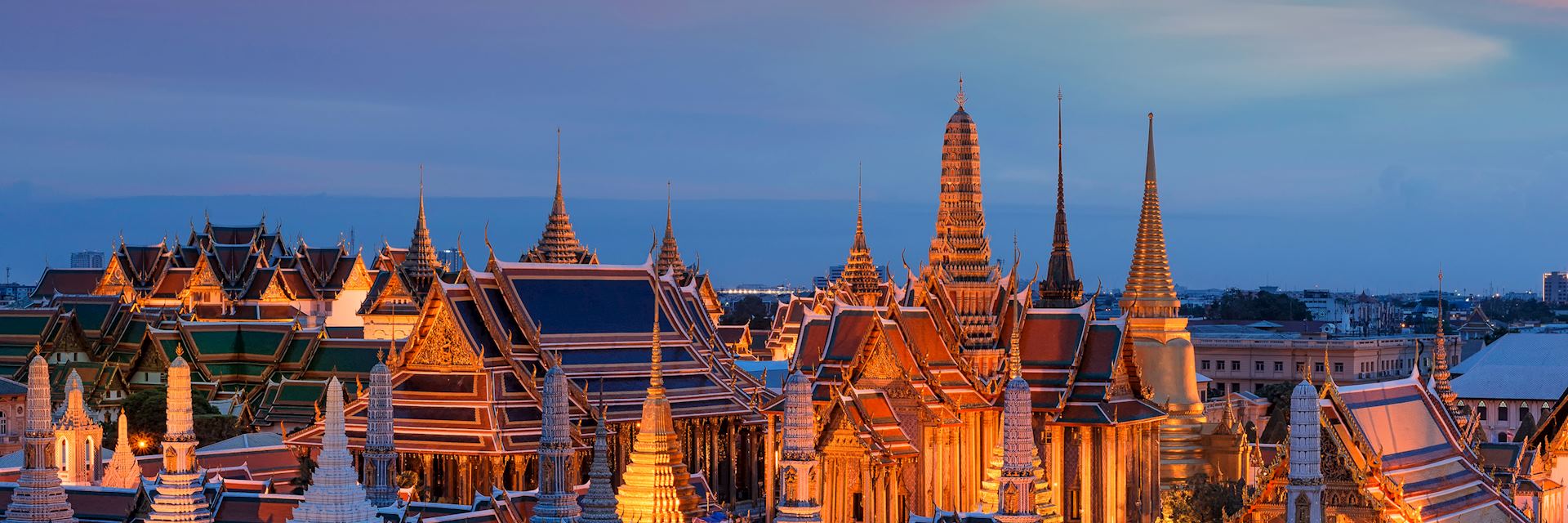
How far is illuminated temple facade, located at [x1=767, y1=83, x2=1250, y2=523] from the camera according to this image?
1325 inches

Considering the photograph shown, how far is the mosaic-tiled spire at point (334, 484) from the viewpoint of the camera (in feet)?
78.9

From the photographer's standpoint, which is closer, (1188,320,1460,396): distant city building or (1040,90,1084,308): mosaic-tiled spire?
(1040,90,1084,308): mosaic-tiled spire

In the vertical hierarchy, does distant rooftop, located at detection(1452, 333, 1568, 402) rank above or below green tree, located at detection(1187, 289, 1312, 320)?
below

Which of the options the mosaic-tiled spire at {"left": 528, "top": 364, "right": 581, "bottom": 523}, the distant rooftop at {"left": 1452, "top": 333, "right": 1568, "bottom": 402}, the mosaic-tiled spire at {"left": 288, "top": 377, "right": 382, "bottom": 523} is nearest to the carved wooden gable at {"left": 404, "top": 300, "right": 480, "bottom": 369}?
the mosaic-tiled spire at {"left": 528, "top": 364, "right": 581, "bottom": 523}

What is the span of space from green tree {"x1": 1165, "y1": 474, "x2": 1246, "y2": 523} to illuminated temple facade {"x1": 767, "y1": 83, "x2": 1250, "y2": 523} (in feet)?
3.52

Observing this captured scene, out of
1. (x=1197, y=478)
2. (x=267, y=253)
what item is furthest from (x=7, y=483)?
(x=267, y=253)

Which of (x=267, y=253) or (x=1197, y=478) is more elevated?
(x=267, y=253)

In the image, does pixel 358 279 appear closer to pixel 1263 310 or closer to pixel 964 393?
pixel 964 393

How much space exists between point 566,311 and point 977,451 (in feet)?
23.9

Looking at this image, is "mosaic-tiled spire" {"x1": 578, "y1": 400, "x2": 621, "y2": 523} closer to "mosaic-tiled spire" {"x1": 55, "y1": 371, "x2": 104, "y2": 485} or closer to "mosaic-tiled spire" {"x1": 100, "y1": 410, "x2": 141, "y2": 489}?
"mosaic-tiled spire" {"x1": 55, "y1": 371, "x2": 104, "y2": 485}

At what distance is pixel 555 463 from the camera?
27.4m

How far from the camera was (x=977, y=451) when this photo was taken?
3741 cm

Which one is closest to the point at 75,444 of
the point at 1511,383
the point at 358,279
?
the point at 1511,383

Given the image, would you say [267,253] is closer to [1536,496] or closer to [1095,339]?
[1095,339]
